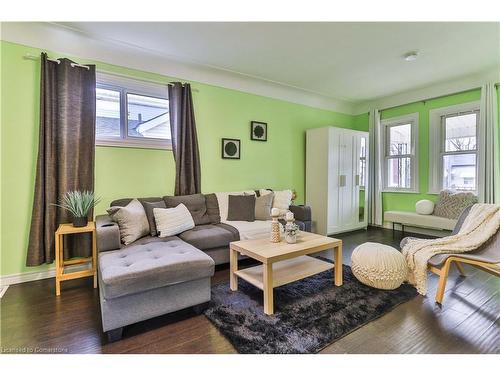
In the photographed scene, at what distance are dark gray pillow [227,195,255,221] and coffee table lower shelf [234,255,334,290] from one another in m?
1.06

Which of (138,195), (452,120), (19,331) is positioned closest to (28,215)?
(138,195)

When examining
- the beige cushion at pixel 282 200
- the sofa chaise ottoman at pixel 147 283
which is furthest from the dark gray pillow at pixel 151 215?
the beige cushion at pixel 282 200

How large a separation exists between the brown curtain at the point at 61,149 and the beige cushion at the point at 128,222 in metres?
0.59

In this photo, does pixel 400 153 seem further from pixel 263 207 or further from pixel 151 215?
pixel 151 215

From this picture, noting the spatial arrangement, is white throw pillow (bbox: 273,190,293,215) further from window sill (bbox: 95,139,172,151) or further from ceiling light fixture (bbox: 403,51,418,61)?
ceiling light fixture (bbox: 403,51,418,61)

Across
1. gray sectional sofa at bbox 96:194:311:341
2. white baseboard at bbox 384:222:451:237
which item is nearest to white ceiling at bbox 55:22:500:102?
gray sectional sofa at bbox 96:194:311:341

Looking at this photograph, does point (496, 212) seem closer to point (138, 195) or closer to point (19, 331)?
point (138, 195)

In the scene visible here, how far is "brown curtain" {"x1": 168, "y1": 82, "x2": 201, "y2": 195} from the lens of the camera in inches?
133

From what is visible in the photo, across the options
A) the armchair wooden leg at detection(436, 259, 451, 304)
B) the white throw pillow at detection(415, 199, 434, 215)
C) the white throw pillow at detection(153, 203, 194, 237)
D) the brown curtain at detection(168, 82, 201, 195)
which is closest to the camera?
the armchair wooden leg at detection(436, 259, 451, 304)

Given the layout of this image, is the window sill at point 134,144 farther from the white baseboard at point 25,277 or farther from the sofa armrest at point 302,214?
the sofa armrest at point 302,214

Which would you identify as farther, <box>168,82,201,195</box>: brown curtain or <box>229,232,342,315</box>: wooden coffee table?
<box>168,82,201,195</box>: brown curtain

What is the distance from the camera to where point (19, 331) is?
174 cm

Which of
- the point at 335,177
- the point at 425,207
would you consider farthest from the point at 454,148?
the point at 335,177
